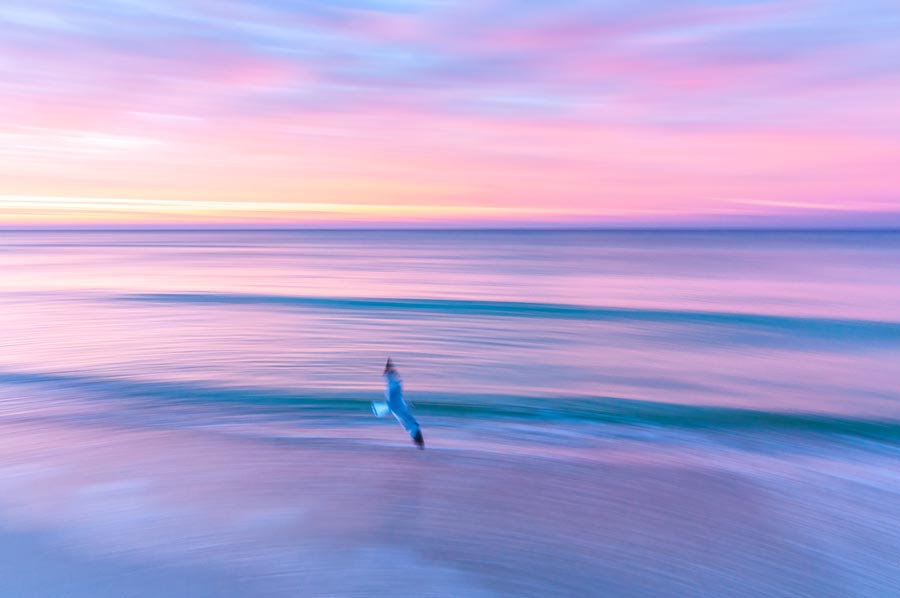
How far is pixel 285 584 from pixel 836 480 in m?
4.47

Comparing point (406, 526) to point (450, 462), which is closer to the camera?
point (406, 526)

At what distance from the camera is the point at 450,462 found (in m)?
5.57

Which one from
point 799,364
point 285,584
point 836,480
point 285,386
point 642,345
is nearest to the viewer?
point 285,584

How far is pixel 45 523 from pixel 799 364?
1083 cm

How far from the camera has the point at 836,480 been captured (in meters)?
5.48

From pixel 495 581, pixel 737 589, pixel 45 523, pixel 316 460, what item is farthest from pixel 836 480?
pixel 45 523

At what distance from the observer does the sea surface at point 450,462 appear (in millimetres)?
3830

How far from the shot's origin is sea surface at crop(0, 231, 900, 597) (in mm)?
3830

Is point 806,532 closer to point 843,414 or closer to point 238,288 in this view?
point 843,414

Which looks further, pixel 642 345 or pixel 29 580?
pixel 642 345

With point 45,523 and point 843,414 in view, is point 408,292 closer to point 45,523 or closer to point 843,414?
point 843,414

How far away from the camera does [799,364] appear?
1112cm

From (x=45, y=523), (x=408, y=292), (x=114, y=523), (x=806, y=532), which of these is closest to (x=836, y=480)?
(x=806, y=532)

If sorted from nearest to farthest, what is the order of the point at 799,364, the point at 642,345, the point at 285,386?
1. the point at 285,386
2. the point at 799,364
3. the point at 642,345
